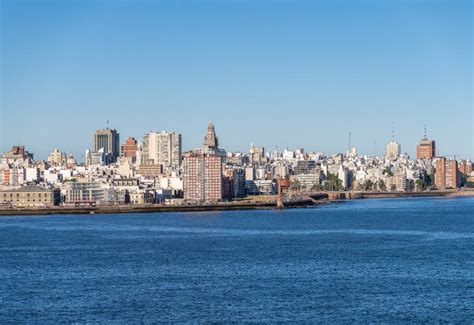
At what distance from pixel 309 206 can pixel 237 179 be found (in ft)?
50.7

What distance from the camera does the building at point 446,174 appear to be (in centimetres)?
14500

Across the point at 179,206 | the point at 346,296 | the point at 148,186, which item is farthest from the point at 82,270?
the point at 148,186

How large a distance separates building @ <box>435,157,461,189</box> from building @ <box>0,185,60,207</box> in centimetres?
7512

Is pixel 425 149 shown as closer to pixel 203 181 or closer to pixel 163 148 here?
pixel 163 148

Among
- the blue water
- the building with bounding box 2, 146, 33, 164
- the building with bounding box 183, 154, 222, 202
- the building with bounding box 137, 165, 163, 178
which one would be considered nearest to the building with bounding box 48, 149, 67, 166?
the building with bounding box 2, 146, 33, 164

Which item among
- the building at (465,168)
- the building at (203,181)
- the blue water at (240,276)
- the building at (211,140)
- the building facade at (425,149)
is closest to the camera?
the blue water at (240,276)

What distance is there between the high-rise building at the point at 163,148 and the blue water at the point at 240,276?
89.0m

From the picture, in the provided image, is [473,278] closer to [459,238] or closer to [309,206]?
[459,238]

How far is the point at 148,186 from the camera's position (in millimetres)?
95125

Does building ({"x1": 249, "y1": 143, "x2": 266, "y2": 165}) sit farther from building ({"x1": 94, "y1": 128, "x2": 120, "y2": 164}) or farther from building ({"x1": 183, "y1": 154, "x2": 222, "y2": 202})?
building ({"x1": 183, "y1": 154, "x2": 222, "y2": 202})

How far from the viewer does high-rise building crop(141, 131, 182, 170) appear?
137 m

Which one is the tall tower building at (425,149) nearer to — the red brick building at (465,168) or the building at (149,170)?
the red brick building at (465,168)

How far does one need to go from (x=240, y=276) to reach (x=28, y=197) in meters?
53.5

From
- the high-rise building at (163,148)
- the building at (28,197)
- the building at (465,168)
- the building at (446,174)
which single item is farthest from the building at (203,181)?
the building at (465,168)
